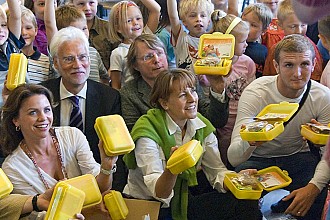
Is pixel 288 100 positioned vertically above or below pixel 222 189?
above

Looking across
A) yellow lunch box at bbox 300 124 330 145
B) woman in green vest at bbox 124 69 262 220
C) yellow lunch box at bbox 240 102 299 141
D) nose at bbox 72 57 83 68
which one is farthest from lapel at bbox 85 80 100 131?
yellow lunch box at bbox 300 124 330 145

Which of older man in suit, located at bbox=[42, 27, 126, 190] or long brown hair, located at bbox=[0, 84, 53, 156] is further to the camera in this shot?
older man in suit, located at bbox=[42, 27, 126, 190]

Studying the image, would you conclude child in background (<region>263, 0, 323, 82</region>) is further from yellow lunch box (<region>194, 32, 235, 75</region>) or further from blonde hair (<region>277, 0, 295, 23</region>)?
yellow lunch box (<region>194, 32, 235, 75</region>)

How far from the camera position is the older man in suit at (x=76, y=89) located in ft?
7.32

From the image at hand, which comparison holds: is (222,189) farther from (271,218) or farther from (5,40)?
(5,40)

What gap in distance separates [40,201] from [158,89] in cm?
66

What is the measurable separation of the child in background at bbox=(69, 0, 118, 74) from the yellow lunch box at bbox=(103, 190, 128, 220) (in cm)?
126

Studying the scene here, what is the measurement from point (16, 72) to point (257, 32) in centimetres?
136

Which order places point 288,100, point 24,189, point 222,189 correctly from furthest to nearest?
point 288,100 → point 222,189 → point 24,189

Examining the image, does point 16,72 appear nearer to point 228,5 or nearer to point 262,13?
point 262,13

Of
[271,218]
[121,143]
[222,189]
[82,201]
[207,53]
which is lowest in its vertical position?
[271,218]

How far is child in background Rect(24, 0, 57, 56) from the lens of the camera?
2859 millimetres

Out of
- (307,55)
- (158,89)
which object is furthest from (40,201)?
(307,55)

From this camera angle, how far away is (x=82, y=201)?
164cm
